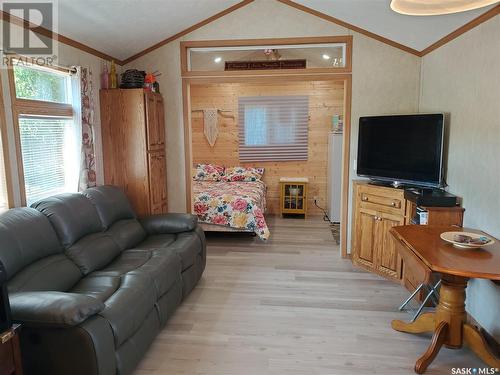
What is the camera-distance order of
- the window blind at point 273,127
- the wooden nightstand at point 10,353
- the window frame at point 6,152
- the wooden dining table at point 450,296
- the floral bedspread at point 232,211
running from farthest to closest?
the window blind at point 273,127, the floral bedspread at point 232,211, the window frame at point 6,152, the wooden dining table at point 450,296, the wooden nightstand at point 10,353

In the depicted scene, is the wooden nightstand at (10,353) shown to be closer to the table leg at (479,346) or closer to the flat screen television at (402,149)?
the table leg at (479,346)

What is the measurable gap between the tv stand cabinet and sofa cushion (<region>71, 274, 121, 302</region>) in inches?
95.7

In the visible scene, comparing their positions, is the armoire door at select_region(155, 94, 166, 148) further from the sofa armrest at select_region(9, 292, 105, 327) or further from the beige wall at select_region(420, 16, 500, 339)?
the beige wall at select_region(420, 16, 500, 339)

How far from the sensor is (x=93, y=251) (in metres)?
2.80

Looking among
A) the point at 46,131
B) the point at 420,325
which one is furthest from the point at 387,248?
the point at 46,131

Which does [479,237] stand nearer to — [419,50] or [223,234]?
[419,50]

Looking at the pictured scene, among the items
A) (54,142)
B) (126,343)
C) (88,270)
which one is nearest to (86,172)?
(54,142)

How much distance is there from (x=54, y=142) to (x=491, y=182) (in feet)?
11.6

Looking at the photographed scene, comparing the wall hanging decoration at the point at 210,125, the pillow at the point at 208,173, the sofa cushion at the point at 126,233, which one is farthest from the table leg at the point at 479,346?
the wall hanging decoration at the point at 210,125

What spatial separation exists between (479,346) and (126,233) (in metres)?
2.81

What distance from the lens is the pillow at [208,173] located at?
21.2 ft

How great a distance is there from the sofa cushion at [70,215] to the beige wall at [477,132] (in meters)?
3.03

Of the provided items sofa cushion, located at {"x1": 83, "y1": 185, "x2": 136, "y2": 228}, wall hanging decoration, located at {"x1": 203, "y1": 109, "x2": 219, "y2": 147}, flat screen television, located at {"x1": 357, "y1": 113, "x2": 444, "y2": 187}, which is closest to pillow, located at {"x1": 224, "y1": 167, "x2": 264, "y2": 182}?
wall hanging decoration, located at {"x1": 203, "y1": 109, "x2": 219, "y2": 147}

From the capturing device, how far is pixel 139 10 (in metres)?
3.32
